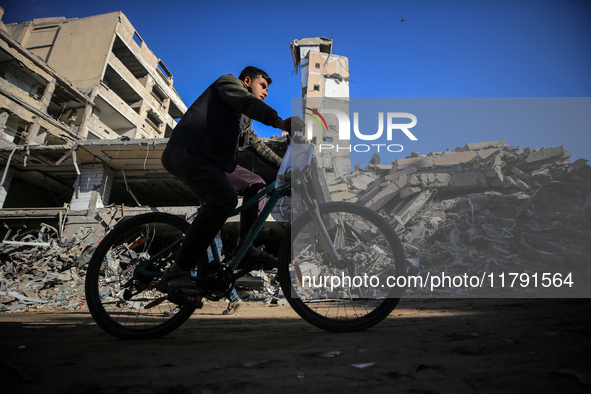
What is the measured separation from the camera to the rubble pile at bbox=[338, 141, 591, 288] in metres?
8.18

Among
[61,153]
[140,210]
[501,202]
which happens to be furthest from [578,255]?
[61,153]

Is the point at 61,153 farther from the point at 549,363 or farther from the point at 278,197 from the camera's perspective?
the point at 549,363

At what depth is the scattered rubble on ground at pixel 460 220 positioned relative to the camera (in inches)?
313

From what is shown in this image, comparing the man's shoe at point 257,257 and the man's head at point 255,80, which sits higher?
the man's head at point 255,80

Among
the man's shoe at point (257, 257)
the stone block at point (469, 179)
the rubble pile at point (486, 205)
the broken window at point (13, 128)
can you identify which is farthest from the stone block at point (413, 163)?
the broken window at point (13, 128)

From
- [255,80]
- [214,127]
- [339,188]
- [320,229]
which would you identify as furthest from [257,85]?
[339,188]

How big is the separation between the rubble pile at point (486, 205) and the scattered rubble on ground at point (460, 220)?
30 millimetres

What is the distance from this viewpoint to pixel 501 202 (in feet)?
33.9

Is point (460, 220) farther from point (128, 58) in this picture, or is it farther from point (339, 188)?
point (128, 58)

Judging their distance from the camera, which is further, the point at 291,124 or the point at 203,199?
the point at 203,199

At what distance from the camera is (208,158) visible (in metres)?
2.10

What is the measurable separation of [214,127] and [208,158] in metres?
0.24

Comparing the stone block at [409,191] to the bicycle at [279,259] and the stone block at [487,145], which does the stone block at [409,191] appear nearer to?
the stone block at [487,145]

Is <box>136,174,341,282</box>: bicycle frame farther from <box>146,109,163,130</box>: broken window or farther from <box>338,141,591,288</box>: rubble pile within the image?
<box>146,109,163,130</box>: broken window
